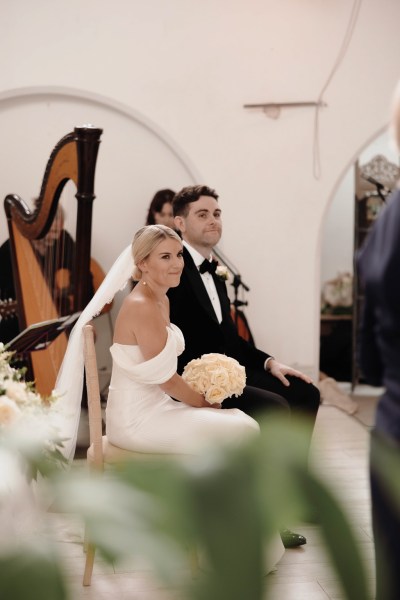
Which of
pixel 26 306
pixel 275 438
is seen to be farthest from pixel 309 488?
pixel 26 306

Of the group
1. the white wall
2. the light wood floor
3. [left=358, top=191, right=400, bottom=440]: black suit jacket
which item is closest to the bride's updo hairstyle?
the light wood floor

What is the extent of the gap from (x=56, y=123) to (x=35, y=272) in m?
2.11

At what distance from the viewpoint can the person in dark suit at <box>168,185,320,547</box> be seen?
3.76m

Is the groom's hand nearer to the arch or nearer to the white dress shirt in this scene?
the white dress shirt

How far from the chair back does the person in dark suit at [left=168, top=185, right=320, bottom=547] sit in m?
0.74

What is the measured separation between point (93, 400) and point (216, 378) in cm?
50

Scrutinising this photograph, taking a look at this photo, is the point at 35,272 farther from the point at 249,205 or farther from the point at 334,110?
the point at 334,110

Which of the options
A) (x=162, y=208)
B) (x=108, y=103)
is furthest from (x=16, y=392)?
(x=108, y=103)

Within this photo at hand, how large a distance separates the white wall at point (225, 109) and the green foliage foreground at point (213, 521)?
638 cm

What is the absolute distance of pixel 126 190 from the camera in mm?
6859

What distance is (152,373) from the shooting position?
3.19m

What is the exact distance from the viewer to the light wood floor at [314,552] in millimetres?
408

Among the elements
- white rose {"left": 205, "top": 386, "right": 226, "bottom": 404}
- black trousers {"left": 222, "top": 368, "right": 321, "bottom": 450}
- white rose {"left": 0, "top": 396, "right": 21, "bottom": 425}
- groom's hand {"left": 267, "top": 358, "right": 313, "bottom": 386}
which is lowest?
black trousers {"left": 222, "top": 368, "right": 321, "bottom": 450}

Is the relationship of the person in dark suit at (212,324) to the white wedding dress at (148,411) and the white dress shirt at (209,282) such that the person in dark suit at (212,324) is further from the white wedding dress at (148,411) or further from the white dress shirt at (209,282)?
the white wedding dress at (148,411)
